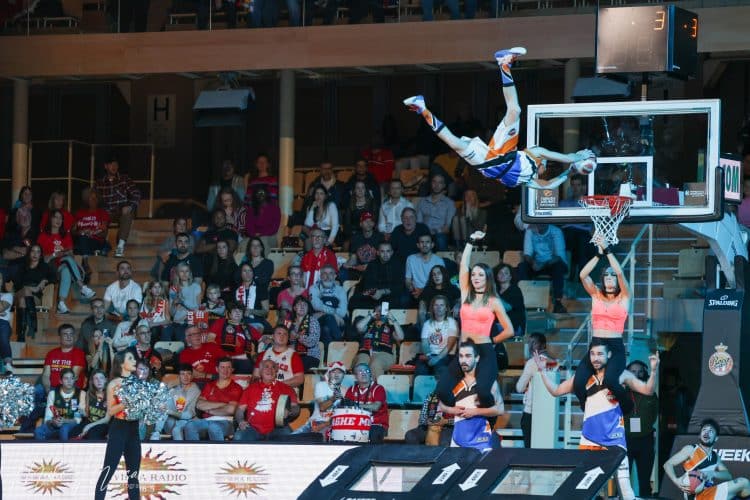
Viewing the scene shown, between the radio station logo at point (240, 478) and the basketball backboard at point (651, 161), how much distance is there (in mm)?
3447

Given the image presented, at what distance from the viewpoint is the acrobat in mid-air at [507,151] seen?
12.7 metres

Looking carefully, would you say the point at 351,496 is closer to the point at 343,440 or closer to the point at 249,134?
the point at 343,440

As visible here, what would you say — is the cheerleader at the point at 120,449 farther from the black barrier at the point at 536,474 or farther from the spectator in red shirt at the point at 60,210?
the spectator in red shirt at the point at 60,210

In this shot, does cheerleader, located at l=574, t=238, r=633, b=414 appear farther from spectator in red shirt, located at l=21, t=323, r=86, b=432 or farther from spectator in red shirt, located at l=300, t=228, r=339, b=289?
spectator in red shirt, located at l=21, t=323, r=86, b=432

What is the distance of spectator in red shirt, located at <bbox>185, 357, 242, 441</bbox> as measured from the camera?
1627cm

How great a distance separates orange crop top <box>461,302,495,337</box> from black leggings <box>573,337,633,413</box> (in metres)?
0.84

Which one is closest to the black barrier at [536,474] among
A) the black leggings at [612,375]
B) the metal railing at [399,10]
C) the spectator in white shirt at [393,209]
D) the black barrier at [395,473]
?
the black barrier at [395,473]

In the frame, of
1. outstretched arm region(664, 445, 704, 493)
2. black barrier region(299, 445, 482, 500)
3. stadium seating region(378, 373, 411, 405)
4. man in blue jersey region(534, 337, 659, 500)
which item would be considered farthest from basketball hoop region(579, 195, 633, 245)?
stadium seating region(378, 373, 411, 405)

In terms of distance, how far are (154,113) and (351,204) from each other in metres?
5.30

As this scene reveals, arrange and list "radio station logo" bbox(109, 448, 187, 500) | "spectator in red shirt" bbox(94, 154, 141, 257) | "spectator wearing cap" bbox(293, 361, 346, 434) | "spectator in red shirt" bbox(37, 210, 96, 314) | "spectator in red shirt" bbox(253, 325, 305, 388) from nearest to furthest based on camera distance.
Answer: "radio station logo" bbox(109, 448, 187, 500), "spectator wearing cap" bbox(293, 361, 346, 434), "spectator in red shirt" bbox(253, 325, 305, 388), "spectator in red shirt" bbox(37, 210, 96, 314), "spectator in red shirt" bbox(94, 154, 141, 257)

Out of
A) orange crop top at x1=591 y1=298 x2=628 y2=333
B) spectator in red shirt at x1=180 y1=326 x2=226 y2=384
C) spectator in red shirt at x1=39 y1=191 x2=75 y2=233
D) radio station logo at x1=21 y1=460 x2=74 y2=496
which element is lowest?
radio station logo at x1=21 y1=460 x2=74 y2=496

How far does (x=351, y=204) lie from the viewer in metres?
19.6

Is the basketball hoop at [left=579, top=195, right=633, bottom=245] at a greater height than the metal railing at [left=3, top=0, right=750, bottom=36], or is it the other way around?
the metal railing at [left=3, top=0, right=750, bottom=36]

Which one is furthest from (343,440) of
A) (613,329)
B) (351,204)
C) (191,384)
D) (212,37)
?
(212,37)
